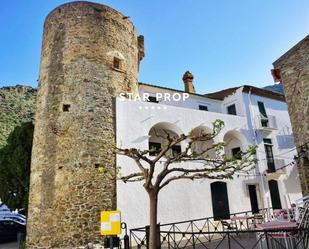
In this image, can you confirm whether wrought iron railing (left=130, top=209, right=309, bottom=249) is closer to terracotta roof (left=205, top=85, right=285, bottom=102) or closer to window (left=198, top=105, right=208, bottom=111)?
window (left=198, top=105, right=208, bottom=111)

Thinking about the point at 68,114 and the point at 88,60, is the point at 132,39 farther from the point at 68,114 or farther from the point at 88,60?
the point at 68,114

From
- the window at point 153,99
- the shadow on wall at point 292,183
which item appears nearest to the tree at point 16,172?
the window at point 153,99

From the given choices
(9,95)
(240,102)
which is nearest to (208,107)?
(240,102)

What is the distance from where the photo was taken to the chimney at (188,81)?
73.2 feet

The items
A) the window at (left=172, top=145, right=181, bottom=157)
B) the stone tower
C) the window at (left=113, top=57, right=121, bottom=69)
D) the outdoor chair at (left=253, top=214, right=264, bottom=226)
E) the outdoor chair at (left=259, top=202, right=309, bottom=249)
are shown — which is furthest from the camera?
the window at (left=172, top=145, right=181, bottom=157)

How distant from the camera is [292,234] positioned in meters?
6.78

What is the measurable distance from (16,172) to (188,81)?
47.0ft

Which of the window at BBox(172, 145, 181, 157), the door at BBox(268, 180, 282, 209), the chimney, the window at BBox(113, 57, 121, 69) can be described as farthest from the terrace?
the chimney

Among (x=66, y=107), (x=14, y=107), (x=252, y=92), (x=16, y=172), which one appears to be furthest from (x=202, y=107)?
(x=14, y=107)

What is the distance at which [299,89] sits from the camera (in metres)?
12.3

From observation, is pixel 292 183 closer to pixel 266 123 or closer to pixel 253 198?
pixel 253 198

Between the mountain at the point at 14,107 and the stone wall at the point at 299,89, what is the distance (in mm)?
25772

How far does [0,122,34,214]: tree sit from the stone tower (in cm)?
164

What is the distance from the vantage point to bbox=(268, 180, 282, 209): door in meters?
18.8
